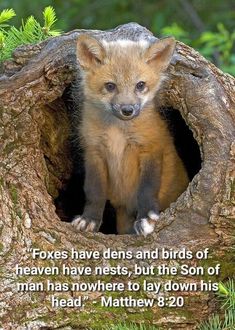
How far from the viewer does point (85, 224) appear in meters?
5.79

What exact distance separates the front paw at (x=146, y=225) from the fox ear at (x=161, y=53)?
96cm

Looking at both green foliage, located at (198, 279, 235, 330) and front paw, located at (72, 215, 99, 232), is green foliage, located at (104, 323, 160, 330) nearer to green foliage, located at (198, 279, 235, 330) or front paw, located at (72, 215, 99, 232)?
green foliage, located at (198, 279, 235, 330)

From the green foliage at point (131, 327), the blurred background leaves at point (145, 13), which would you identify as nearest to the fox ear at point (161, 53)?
the green foliage at point (131, 327)

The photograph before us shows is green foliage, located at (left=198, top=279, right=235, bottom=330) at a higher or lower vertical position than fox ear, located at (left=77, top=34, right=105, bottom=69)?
lower

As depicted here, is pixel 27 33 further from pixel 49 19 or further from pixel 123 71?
pixel 123 71

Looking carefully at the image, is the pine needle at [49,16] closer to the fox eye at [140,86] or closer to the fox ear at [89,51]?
the fox ear at [89,51]

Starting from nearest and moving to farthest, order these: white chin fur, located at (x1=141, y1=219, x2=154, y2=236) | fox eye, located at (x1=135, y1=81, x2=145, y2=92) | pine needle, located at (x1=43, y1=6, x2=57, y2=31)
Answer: white chin fur, located at (x1=141, y1=219, x2=154, y2=236) → fox eye, located at (x1=135, y1=81, x2=145, y2=92) → pine needle, located at (x1=43, y1=6, x2=57, y2=31)

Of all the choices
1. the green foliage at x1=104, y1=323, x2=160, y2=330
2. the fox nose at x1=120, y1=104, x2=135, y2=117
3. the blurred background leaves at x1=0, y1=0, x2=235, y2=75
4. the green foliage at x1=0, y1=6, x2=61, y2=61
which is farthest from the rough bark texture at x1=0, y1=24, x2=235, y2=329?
the blurred background leaves at x1=0, y1=0, x2=235, y2=75

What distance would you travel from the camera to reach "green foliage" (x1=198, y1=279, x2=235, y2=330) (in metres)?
5.21

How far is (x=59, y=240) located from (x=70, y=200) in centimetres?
140

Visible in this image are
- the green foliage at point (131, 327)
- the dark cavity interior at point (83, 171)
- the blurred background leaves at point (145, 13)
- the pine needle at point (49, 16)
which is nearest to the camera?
the green foliage at point (131, 327)

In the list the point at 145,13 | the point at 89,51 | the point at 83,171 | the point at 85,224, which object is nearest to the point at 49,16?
the point at 89,51

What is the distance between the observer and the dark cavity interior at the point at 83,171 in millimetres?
6590

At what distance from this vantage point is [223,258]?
546cm
